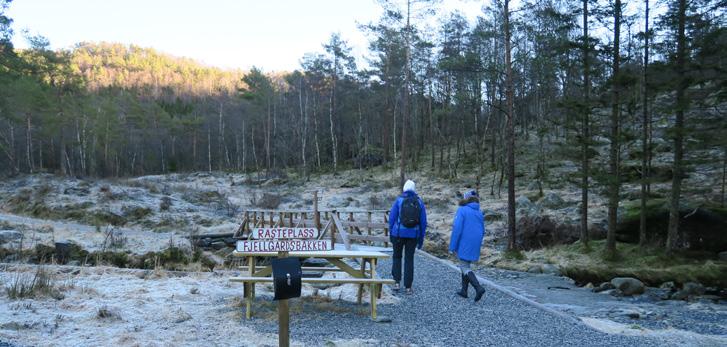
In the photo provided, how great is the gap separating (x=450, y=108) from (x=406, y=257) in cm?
3020

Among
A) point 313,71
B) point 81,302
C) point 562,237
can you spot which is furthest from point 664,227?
point 313,71

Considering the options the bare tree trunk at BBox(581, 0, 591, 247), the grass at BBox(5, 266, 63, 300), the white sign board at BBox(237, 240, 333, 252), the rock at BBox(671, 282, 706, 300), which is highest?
the bare tree trunk at BBox(581, 0, 591, 247)

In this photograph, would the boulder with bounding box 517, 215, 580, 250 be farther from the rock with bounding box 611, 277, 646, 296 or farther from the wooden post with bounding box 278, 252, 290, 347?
the wooden post with bounding box 278, 252, 290, 347

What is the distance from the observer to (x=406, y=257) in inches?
313

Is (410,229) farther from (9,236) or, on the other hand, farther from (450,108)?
(450,108)

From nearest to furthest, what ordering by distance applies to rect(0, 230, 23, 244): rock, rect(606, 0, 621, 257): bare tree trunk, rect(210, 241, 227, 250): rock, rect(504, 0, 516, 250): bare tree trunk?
rect(0, 230, 23, 244): rock → rect(606, 0, 621, 257): bare tree trunk → rect(210, 241, 227, 250): rock → rect(504, 0, 516, 250): bare tree trunk

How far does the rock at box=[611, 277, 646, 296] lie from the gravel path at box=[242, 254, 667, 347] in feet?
13.6

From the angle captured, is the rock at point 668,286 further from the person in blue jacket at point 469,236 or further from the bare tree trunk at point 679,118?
the person in blue jacket at point 469,236

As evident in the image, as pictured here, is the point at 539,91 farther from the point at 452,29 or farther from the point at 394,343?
the point at 394,343

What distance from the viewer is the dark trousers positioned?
7.74 metres

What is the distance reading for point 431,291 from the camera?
332 inches

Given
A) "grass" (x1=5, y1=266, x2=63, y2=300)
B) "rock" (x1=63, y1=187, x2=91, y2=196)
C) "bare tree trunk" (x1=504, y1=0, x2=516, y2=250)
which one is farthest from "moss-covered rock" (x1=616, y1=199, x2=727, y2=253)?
"rock" (x1=63, y1=187, x2=91, y2=196)

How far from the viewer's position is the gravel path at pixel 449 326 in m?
5.59

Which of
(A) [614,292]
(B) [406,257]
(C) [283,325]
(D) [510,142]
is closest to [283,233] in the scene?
(C) [283,325]
